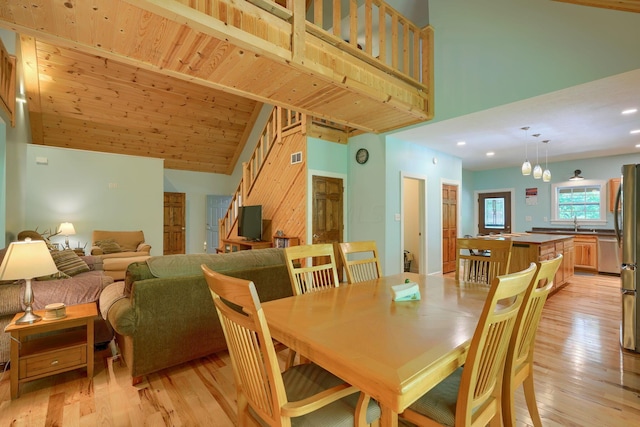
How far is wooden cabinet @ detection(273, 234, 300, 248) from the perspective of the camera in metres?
5.14

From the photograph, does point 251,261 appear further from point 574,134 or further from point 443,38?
point 574,134

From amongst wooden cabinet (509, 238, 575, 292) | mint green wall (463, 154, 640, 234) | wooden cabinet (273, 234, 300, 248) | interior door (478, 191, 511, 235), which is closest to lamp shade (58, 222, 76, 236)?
wooden cabinet (273, 234, 300, 248)

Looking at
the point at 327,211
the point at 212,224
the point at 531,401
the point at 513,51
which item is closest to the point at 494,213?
the point at 327,211

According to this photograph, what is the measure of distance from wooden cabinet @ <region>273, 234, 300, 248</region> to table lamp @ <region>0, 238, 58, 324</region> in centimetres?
333

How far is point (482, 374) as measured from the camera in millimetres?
1143

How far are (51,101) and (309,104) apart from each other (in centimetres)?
→ 551

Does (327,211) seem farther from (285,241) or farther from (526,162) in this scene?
(526,162)

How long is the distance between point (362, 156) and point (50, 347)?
4533 mm

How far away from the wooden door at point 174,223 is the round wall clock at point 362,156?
5314 mm

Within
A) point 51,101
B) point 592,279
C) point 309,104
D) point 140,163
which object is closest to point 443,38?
point 309,104

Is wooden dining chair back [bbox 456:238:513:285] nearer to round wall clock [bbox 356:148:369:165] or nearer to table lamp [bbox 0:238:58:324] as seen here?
round wall clock [bbox 356:148:369:165]

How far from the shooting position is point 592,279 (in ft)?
18.4

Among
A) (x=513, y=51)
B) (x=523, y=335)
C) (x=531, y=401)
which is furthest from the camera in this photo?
(x=513, y=51)

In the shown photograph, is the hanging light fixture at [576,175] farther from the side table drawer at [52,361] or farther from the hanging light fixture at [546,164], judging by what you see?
the side table drawer at [52,361]
